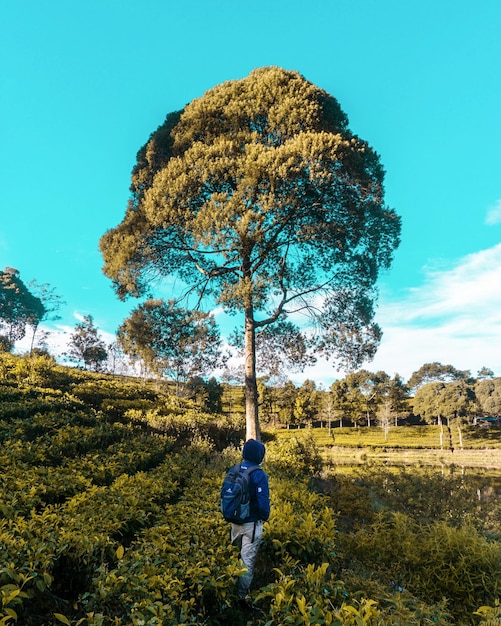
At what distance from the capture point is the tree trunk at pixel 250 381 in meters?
12.9

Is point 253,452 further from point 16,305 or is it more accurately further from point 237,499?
point 16,305

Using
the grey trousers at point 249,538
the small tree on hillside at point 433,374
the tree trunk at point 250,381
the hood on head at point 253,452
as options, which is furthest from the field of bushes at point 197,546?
the small tree on hillside at point 433,374

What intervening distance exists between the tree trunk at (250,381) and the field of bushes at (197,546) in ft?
6.18

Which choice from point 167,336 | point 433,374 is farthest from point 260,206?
point 433,374

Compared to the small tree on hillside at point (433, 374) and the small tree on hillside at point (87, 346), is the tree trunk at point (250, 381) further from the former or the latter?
the small tree on hillside at point (433, 374)

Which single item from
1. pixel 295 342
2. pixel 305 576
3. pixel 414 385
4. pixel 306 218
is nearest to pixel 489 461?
pixel 295 342

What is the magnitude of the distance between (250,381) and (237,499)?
29.8 feet

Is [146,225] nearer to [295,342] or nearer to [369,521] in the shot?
[295,342]

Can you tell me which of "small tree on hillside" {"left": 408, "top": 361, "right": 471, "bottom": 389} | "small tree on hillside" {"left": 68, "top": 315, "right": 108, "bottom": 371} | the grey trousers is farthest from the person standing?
"small tree on hillside" {"left": 408, "top": 361, "right": 471, "bottom": 389}

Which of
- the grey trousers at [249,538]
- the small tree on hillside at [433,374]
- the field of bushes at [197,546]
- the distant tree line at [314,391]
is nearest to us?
the field of bushes at [197,546]

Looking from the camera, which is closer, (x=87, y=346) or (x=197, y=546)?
(x=197, y=546)

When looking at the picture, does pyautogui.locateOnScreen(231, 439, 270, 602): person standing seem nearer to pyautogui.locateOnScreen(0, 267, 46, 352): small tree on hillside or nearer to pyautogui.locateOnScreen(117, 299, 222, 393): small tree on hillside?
pyautogui.locateOnScreen(117, 299, 222, 393): small tree on hillside

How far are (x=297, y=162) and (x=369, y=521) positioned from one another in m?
9.65

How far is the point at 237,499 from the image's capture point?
431cm
